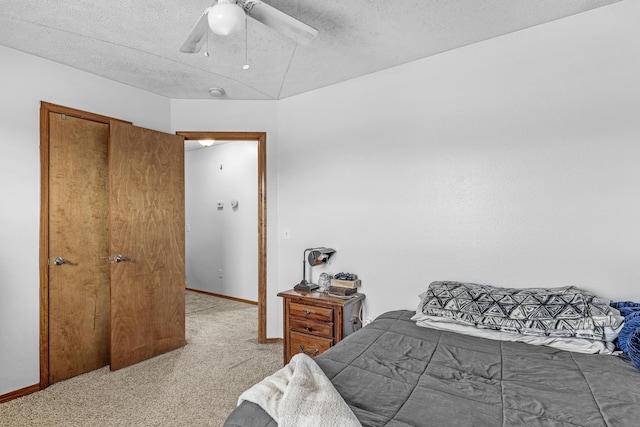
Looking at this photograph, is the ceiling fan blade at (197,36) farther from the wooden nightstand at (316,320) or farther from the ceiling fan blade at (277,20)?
the wooden nightstand at (316,320)

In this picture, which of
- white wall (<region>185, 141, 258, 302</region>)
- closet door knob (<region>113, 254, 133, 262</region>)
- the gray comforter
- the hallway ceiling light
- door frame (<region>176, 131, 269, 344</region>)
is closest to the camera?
the gray comforter

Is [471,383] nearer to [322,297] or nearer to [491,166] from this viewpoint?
[322,297]

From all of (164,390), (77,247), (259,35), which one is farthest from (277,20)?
(164,390)

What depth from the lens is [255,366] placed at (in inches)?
117

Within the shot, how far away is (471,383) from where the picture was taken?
4.72ft

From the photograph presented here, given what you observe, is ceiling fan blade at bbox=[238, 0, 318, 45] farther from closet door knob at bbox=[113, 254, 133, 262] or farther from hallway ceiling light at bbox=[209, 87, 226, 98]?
closet door knob at bbox=[113, 254, 133, 262]

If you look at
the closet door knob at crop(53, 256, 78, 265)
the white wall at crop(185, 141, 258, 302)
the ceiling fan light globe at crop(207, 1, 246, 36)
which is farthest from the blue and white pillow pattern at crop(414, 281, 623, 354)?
the white wall at crop(185, 141, 258, 302)

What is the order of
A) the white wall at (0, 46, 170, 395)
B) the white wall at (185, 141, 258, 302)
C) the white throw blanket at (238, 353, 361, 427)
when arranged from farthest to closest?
the white wall at (185, 141, 258, 302) < the white wall at (0, 46, 170, 395) < the white throw blanket at (238, 353, 361, 427)

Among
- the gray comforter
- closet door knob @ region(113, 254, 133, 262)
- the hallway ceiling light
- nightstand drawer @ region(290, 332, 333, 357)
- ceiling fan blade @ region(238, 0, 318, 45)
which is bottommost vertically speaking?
nightstand drawer @ region(290, 332, 333, 357)

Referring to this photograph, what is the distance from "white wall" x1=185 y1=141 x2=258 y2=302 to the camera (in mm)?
5238

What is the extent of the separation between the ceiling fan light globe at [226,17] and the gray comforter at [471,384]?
1.55 m

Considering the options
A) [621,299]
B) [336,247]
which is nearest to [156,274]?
[336,247]

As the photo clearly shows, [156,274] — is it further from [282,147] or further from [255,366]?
[282,147]

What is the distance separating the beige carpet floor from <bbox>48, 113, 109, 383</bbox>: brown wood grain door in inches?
8.8
